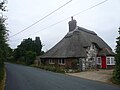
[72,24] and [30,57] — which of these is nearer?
[72,24]

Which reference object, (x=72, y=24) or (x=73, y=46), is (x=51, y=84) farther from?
(x=72, y=24)

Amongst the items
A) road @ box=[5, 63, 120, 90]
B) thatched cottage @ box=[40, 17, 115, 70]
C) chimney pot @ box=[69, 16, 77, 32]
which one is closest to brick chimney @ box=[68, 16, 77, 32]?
chimney pot @ box=[69, 16, 77, 32]

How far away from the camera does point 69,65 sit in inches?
1578

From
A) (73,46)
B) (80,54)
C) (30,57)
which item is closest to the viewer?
(80,54)

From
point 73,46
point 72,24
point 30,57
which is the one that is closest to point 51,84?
point 73,46

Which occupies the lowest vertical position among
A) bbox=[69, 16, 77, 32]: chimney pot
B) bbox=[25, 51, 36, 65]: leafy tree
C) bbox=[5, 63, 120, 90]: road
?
bbox=[5, 63, 120, 90]: road

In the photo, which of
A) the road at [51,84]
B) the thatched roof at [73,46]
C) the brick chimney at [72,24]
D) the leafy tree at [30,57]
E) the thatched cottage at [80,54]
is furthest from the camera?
the leafy tree at [30,57]

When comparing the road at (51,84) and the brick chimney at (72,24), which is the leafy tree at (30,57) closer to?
the brick chimney at (72,24)

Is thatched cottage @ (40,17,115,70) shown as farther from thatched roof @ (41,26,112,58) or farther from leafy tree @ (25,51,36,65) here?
leafy tree @ (25,51,36,65)

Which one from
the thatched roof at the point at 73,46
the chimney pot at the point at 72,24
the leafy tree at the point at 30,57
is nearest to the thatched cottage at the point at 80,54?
the thatched roof at the point at 73,46

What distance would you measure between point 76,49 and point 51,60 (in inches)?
280

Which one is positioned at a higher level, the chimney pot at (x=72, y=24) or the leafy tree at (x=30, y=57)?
the chimney pot at (x=72, y=24)

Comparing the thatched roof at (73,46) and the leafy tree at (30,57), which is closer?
the thatched roof at (73,46)

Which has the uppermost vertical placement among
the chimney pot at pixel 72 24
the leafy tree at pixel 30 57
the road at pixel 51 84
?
the chimney pot at pixel 72 24
